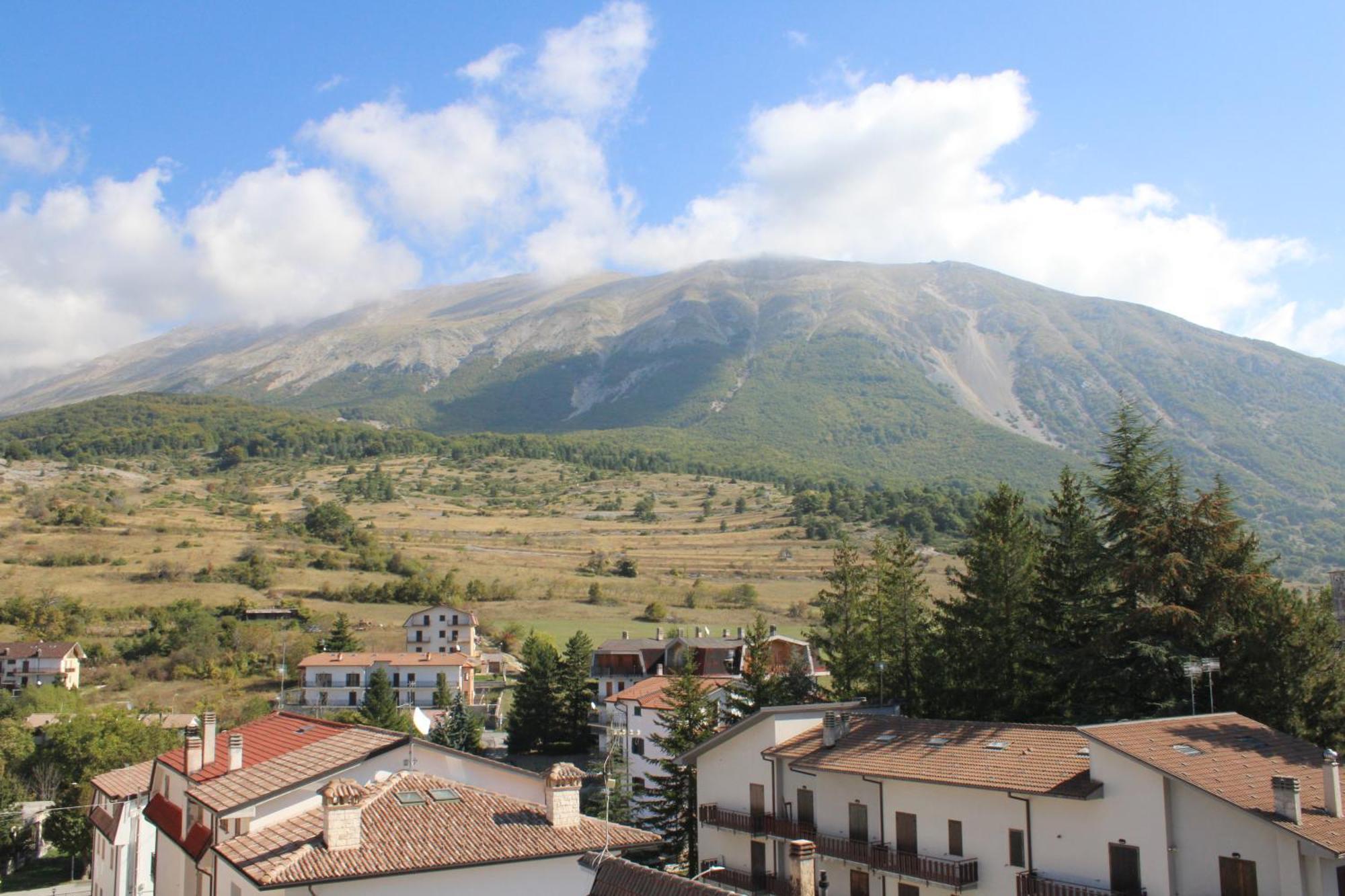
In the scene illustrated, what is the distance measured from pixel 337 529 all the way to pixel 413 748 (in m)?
126

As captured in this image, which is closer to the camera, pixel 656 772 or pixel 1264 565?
pixel 1264 565

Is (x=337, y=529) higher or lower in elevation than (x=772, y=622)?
higher

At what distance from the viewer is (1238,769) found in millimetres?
22062

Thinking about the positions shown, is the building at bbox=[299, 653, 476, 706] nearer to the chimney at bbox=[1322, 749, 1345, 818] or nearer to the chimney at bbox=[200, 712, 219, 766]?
the chimney at bbox=[200, 712, 219, 766]

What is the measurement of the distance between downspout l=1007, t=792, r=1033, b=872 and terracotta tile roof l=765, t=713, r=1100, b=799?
480mm

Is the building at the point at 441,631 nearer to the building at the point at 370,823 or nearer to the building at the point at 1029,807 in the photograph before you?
the building at the point at 1029,807

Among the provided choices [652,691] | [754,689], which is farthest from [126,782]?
[652,691]

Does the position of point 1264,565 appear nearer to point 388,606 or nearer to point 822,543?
point 388,606

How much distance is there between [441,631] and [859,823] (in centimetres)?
7260

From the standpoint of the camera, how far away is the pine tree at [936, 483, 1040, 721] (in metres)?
34.8

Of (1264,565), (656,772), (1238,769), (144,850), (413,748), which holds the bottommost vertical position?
(656,772)

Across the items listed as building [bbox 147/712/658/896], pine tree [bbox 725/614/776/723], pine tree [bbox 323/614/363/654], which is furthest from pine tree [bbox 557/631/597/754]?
building [bbox 147/712/658/896]

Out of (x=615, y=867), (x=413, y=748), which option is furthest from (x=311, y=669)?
(x=615, y=867)

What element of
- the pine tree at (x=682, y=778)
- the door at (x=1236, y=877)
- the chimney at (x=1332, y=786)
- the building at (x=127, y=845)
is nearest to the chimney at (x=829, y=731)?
the pine tree at (x=682, y=778)
